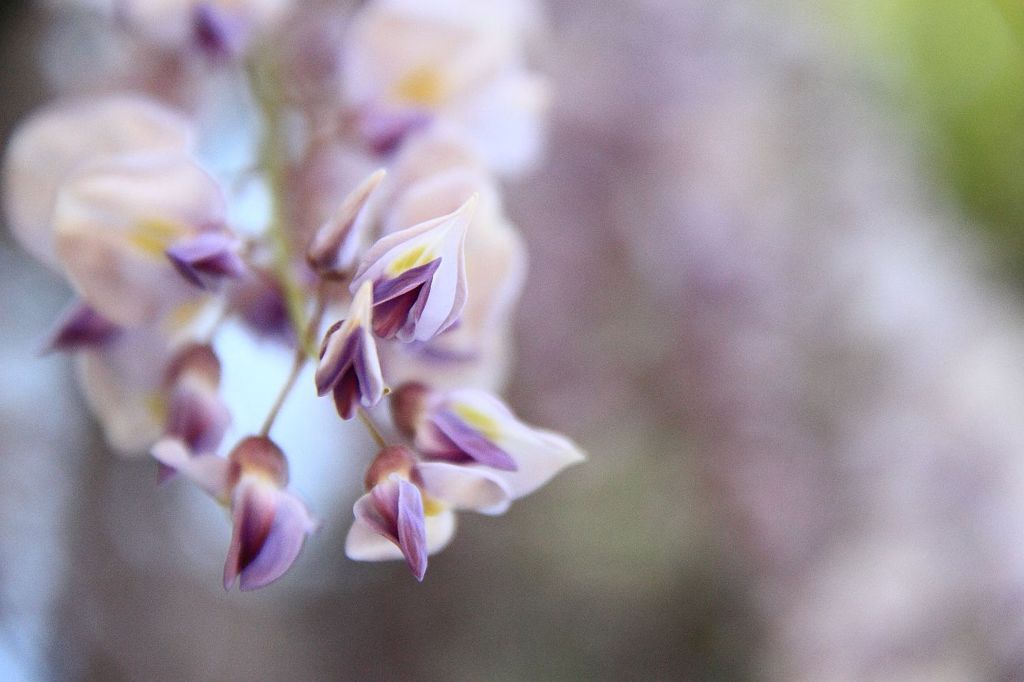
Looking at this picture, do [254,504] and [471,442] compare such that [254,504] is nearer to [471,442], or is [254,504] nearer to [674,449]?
[471,442]

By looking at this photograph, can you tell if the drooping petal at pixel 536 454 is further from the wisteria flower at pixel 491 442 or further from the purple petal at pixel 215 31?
the purple petal at pixel 215 31

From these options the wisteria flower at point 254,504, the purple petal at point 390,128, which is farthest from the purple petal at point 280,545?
the purple petal at point 390,128

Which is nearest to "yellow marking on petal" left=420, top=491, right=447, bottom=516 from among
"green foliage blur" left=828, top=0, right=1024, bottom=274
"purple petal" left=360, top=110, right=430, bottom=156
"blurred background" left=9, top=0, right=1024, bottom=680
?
"purple petal" left=360, top=110, right=430, bottom=156

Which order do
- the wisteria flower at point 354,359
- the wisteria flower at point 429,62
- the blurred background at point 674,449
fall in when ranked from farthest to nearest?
the blurred background at point 674,449 < the wisteria flower at point 429,62 < the wisteria flower at point 354,359

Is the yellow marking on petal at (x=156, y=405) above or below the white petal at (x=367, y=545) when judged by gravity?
below

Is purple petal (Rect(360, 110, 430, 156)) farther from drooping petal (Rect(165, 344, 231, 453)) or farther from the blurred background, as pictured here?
the blurred background

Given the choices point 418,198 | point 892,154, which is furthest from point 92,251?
point 892,154
